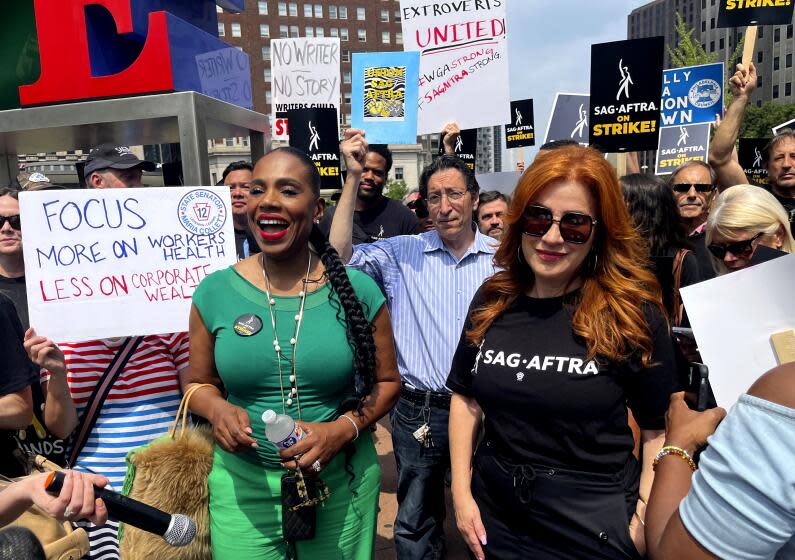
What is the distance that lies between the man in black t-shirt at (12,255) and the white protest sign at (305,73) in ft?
12.4

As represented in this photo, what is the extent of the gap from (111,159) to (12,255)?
882mm

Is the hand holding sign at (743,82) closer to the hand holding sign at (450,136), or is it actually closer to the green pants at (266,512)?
the hand holding sign at (450,136)

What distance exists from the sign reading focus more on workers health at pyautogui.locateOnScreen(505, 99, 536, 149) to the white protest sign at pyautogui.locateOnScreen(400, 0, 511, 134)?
5.90 metres

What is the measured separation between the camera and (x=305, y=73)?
6070 mm

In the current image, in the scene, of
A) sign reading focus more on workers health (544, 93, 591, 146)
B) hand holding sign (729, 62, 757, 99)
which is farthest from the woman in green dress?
sign reading focus more on workers health (544, 93, 591, 146)

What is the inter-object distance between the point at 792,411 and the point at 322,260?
5.27 feet

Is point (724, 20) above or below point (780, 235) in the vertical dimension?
above

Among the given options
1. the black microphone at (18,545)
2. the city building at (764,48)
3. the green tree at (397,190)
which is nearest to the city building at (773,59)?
the city building at (764,48)

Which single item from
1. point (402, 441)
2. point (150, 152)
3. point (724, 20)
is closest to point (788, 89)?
point (150, 152)

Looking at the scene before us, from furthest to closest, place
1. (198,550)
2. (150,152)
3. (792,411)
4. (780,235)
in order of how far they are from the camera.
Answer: (150,152) < (780,235) < (198,550) < (792,411)

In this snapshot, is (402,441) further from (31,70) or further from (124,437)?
(31,70)

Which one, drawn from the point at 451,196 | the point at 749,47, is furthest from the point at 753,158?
the point at 451,196

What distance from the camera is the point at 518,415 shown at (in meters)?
1.76

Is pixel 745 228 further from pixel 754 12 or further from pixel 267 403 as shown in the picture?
pixel 754 12
